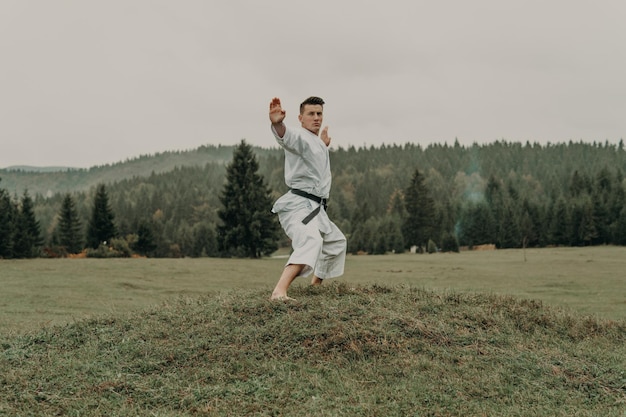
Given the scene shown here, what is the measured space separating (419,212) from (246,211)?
26.9 m

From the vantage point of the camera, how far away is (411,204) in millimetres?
65938

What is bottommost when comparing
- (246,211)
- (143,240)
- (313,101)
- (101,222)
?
(143,240)

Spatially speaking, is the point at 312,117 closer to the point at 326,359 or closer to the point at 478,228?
the point at 326,359

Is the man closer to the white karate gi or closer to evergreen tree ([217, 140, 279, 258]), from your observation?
the white karate gi

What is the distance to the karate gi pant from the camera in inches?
261

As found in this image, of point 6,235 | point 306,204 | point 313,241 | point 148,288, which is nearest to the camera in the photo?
point 313,241

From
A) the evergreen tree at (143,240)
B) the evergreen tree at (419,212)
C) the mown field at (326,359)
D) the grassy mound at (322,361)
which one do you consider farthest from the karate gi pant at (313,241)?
the evergreen tree at (419,212)

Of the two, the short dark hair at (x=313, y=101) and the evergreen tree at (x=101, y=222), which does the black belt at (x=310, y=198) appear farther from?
the evergreen tree at (x=101, y=222)

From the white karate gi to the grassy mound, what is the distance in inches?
20.5

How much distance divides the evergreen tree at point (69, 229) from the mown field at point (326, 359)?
175 feet

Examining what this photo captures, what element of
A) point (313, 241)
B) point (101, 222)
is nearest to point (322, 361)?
point (313, 241)

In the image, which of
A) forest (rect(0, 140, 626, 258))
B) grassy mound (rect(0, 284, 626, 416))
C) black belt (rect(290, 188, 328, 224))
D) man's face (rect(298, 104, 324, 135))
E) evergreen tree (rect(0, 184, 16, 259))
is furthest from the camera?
forest (rect(0, 140, 626, 258))

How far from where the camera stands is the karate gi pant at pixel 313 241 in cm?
664

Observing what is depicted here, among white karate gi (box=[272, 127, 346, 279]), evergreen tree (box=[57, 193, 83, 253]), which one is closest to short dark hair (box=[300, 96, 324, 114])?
white karate gi (box=[272, 127, 346, 279])
